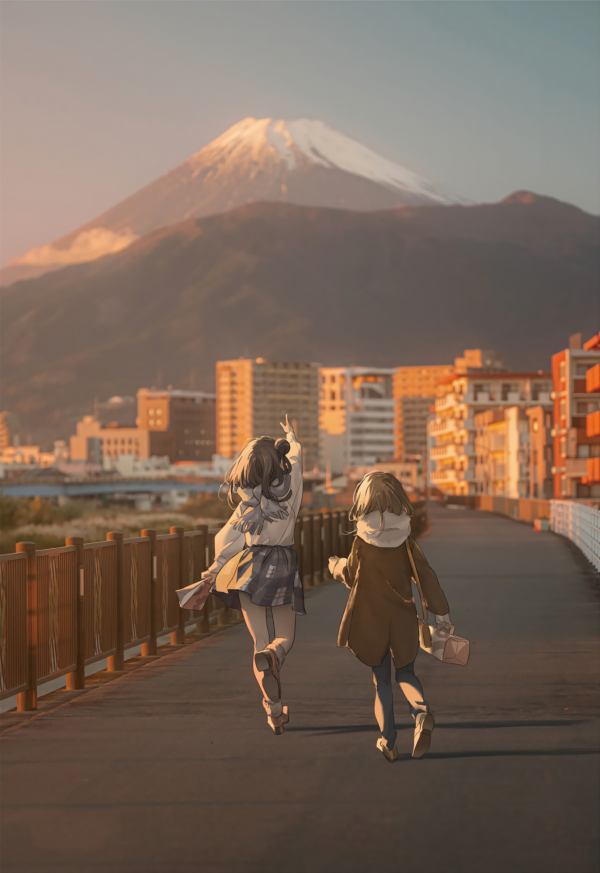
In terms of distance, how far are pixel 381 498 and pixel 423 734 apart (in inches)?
51.5

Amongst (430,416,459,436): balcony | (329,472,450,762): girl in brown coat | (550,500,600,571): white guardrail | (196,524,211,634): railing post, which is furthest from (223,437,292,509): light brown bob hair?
(430,416,459,436): balcony

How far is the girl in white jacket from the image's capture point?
7.89 meters

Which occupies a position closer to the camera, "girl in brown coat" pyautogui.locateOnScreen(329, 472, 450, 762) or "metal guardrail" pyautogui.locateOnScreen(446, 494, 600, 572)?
"girl in brown coat" pyautogui.locateOnScreen(329, 472, 450, 762)

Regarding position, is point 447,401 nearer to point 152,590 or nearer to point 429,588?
point 152,590

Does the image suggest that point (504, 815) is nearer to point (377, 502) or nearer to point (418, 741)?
point (418, 741)

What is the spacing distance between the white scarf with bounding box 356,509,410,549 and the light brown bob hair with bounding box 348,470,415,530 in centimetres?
3

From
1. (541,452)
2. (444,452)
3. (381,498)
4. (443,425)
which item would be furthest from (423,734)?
(443,425)

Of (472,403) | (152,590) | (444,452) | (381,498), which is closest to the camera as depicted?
(381,498)

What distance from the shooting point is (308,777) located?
6.52 m

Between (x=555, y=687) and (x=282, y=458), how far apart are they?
324cm

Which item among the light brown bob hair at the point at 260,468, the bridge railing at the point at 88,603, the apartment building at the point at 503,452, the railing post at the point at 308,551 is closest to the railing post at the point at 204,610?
the bridge railing at the point at 88,603

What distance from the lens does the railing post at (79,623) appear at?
9.62 metres

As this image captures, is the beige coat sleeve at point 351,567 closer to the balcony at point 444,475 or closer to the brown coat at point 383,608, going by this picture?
the brown coat at point 383,608

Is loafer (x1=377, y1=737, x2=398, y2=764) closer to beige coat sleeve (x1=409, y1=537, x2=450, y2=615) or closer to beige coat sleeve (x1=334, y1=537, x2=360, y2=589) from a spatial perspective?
beige coat sleeve (x1=409, y1=537, x2=450, y2=615)
